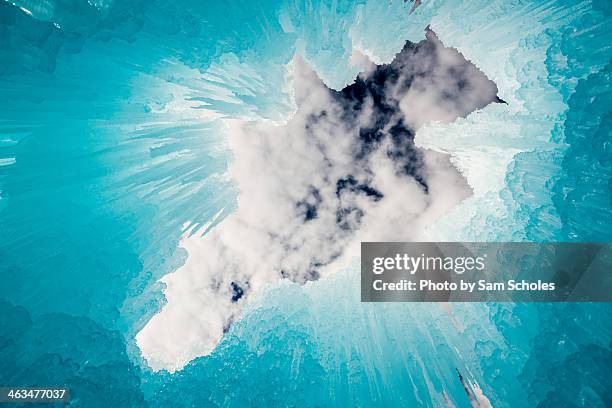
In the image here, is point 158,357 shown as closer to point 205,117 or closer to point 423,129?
point 205,117

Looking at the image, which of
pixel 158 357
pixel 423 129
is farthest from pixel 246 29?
pixel 158 357

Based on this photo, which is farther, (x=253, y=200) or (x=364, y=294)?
(x=253, y=200)

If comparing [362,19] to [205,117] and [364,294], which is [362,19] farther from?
[364,294]

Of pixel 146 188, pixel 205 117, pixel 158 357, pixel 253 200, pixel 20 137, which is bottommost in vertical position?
pixel 158 357

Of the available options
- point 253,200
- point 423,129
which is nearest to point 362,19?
point 423,129

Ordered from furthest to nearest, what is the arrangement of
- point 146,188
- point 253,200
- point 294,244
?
point 294,244 < point 253,200 < point 146,188

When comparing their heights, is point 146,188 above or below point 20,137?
below

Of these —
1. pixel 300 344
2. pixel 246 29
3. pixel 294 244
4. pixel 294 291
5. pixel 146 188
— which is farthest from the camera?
pixel 294 244
